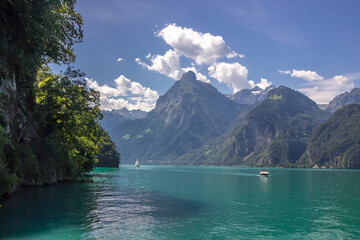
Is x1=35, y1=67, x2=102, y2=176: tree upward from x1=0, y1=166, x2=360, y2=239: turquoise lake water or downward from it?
upward

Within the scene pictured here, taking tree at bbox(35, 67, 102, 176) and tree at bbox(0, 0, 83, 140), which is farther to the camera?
tree at bbox(35, 67, 102, 176)

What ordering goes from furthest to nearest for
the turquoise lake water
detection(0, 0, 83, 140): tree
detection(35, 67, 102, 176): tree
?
detection(35, 67, 102, 176): tree, detection(0, 0, 83, 140): tree, the turquoise lake water

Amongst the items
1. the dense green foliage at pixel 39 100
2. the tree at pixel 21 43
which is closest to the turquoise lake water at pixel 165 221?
the dense green foliage at pixel 39 100

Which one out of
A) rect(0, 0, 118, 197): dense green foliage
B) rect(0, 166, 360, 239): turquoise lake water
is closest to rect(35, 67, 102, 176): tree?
rect(0, 0, 118, 197): dense green foliage

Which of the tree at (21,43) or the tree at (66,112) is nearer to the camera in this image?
the tree at (21,43)

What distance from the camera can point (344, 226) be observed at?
25281 millimetres

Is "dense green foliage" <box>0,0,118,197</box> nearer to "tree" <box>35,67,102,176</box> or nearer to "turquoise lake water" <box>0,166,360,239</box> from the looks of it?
"tree" <box>35,67,102,176</box>

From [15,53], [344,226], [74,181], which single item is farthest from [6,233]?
[74,181]

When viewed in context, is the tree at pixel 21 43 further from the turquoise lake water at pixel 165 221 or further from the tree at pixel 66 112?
the turquoise lake water at pixel 165 221

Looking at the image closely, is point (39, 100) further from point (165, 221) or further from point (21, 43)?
point (165, 221)

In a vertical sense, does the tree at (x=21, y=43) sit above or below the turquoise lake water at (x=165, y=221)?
above

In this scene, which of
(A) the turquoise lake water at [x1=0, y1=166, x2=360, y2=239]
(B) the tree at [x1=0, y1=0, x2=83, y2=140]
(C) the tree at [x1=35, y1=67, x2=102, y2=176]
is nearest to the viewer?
(A) the turquoise lake water at [x1=0, y1=166, x2=360, y2=239]

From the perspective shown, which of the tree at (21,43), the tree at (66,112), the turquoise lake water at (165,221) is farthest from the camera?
the tree at (66,112)

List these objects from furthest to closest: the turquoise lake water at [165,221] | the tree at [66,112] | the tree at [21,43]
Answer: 1. the tree at [66,112]
2. the tree at [21,43]
3. the turquoise lake water at [165,221]
